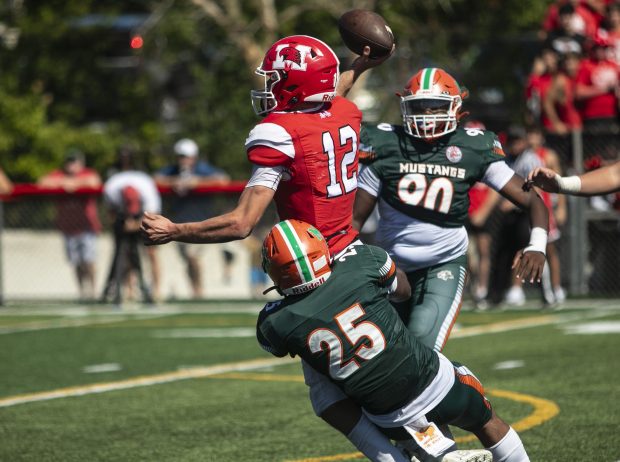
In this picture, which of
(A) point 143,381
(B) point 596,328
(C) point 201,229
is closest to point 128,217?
(A) point 143,381

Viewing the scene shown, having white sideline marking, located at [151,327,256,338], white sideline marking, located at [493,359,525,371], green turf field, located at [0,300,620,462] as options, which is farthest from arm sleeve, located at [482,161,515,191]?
white sideline marking, located at [151,327,256,338]

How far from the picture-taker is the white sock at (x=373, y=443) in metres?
5.06

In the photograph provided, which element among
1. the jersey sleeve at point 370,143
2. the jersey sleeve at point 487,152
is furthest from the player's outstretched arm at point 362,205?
the jersey sleeve at point 487,152

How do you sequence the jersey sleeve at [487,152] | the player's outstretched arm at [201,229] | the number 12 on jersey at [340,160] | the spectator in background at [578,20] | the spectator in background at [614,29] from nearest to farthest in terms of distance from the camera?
the player's outstretched arm at [201,229] → the number 12 on jersey at [340,160] → the jersey sleeve at [487,152] → the spectator in background at [614,29] → the spectator in background at [578,20]

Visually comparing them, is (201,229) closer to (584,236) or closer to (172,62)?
(584,236)

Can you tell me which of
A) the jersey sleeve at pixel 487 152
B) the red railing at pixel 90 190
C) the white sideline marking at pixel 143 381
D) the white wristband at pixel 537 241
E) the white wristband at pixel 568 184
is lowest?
the white sideline marking at pixel 143 381

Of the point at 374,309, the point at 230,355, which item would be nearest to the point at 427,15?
the point at 230,355

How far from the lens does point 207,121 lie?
31.4 m

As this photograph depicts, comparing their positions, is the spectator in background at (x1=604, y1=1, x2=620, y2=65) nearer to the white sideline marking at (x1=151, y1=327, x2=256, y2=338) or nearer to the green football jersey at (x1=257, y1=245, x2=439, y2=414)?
the white sideline marking at (x1=151, y1=327, x2=256, y2=338)

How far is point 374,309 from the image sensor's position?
16.3 feet

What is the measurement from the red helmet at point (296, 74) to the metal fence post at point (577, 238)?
31.6 ft

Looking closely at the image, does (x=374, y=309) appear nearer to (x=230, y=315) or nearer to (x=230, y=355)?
(x=230, y=355)

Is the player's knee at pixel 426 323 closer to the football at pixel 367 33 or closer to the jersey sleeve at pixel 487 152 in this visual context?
the jersey sleeve at pixel 487 152

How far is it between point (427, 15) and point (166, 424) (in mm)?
26450
